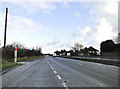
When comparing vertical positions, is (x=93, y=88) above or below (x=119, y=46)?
below

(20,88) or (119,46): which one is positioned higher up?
(119,46)

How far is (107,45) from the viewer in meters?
74.2

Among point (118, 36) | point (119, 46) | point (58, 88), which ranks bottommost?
point (58, 88)

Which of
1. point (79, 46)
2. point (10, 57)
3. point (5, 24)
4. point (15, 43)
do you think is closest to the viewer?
point (5, 24)

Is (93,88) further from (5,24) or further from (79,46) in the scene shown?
(79,46)

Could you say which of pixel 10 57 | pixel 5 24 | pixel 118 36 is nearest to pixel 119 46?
pixel 118 36

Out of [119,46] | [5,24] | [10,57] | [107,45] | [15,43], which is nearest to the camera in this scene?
[5,24]

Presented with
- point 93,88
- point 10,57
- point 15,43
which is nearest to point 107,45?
point 15,43

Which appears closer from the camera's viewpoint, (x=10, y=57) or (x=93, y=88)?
(x=93, y=88)

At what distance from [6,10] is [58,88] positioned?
82.1ft

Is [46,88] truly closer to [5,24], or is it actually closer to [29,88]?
[29,88]

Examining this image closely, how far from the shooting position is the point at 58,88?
663 cm

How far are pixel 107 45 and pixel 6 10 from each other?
192ft

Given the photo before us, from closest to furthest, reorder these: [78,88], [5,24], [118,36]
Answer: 1. [78,88]
2. [5,24]
3. [118,36]
